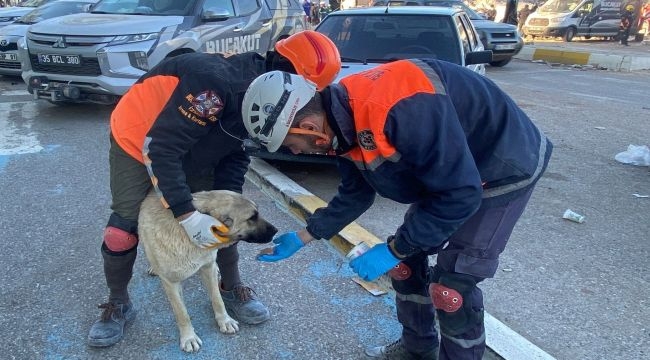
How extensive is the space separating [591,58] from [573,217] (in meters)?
13.3

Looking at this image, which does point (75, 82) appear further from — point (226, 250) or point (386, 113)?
point (386, 113)

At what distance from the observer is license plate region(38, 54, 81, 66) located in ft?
22.3

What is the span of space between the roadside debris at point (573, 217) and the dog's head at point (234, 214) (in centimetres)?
281

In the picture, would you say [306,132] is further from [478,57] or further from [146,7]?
[146,7]

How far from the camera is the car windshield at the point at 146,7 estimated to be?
7172 millimetres

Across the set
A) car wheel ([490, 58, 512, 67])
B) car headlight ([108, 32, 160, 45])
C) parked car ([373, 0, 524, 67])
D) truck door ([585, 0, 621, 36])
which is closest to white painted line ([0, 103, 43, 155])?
car headlight ([108, 32, 160, 45])

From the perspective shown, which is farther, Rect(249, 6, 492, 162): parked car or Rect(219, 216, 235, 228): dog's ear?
Rect(249, 6, 492, 162): parked car

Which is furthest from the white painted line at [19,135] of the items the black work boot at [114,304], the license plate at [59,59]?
the black work boot at [114,304]

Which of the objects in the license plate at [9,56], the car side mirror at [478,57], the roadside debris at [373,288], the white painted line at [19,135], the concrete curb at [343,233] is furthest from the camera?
the license plate at [9,56]

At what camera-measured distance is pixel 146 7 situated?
24.3 ft

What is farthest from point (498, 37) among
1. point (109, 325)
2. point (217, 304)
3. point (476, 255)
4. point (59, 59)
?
point (109, 325)

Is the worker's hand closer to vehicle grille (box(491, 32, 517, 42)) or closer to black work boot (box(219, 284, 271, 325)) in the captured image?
black work boot (box(219, 284, 271, 325))

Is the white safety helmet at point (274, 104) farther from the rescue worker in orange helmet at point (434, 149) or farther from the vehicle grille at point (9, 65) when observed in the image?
the vehicle grille at point (9, 65)

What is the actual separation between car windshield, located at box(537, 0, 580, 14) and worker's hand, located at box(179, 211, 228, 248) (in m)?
24.0
